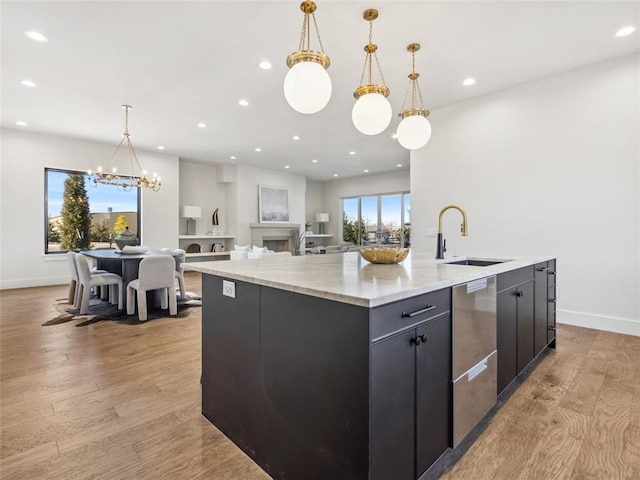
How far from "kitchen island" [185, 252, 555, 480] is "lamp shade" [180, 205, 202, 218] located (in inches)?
275

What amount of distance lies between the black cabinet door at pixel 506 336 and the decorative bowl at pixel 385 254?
63 cm

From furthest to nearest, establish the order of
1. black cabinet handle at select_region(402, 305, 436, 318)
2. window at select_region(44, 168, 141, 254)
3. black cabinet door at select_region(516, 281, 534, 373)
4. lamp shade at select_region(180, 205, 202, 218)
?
lamp shade at select_region(180, 205, 202, 218) < window at select_region(44, 168, 141, 254) < black cabinet door at select_region(516, 281, 534, 373) < black cabinet handle at select_region(402, 305, 436, 318)

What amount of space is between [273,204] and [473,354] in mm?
8473

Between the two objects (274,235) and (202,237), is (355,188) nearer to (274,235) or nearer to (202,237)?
(274,235)

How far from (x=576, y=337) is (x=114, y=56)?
5766 mm

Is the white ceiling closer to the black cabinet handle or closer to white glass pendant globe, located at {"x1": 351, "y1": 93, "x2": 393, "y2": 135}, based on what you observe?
white glass pendant globe, located at {"x1": 351, "y1": 93, "x2": 393, "y2": 135}

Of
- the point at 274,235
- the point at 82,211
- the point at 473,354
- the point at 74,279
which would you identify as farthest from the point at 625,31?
the point at 82,211

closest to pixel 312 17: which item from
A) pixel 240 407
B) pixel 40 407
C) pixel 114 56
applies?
pixel 114 56

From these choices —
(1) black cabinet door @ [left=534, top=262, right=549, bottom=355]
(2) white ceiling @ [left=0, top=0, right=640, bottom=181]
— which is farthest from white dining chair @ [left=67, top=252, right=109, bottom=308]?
(1) black cabinet door @ [left=534, top=262, right=549, bottom=355]

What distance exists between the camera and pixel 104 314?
412 centimetres

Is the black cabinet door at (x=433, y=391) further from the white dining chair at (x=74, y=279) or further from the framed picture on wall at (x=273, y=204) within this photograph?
the framed picture on wall at (x=273, y=204)

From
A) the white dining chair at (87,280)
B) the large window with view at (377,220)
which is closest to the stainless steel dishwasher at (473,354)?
the white dining chair at (87,280)

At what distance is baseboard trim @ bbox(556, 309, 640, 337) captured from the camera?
3.33 m

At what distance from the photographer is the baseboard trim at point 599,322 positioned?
333cm
